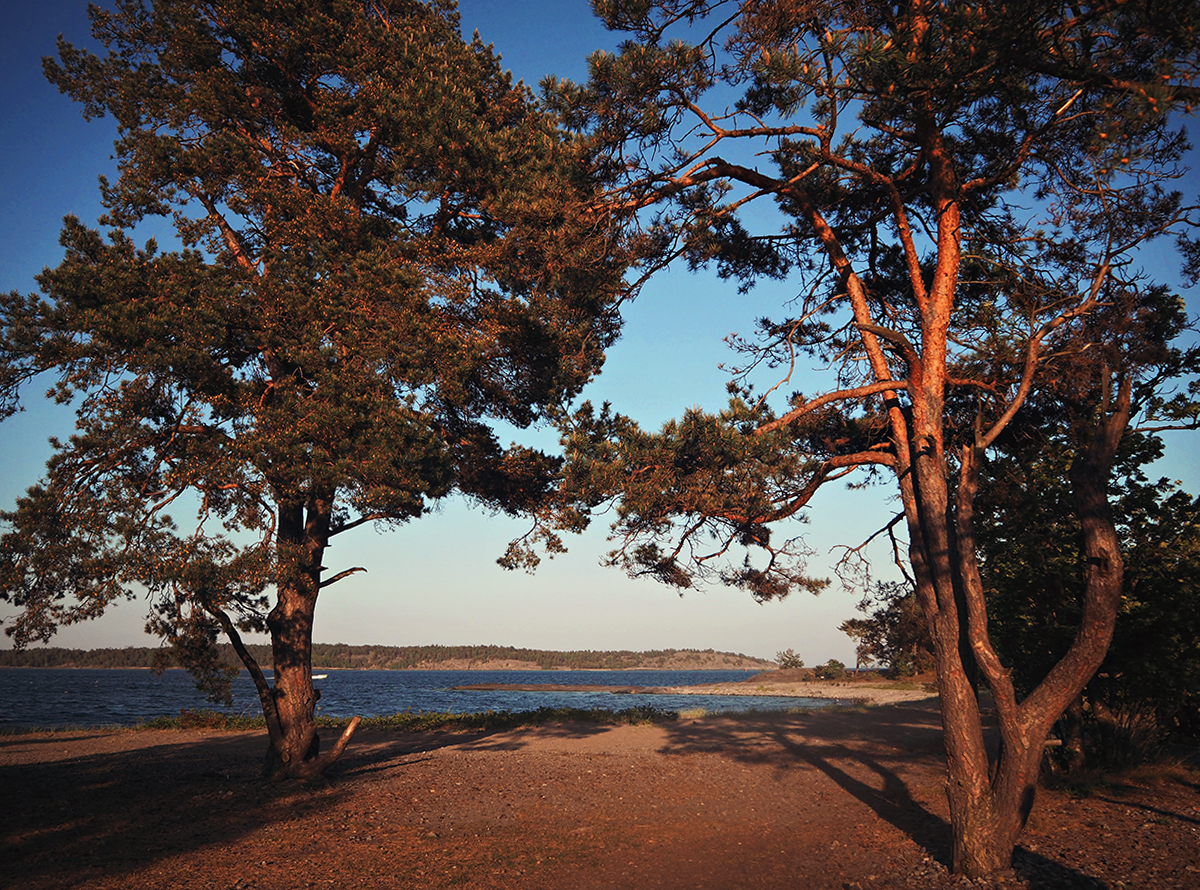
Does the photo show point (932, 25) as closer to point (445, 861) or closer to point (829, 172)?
point (829, 172)

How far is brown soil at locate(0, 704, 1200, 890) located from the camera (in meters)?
6.42

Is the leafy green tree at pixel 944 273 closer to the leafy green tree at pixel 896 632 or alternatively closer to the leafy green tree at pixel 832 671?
the leafy green tree at pixel 896 632

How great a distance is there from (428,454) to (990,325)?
24.2 ft

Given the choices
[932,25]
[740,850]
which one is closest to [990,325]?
[932,25]

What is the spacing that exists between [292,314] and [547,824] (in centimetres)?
780

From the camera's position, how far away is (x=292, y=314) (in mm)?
9422

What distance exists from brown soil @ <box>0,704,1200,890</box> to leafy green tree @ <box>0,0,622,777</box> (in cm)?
208

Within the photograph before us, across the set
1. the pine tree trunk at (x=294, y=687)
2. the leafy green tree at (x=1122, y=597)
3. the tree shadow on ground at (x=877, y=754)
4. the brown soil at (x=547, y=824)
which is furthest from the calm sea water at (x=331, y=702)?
the leafy green tree at (x=1122, y=597)

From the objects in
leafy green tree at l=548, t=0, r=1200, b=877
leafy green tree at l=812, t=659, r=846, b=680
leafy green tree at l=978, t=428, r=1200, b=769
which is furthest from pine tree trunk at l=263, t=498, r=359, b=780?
leafy green tree at l=812, t=659, r=846, b=680

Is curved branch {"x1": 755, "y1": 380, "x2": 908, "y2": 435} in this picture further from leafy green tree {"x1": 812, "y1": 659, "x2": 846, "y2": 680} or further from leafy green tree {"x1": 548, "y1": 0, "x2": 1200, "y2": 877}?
leafy green tree {"x1": 812, "y1": 659, "x2": 846, "y2": 680}

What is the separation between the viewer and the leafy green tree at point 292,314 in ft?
28.5

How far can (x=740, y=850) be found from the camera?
7.59 metres

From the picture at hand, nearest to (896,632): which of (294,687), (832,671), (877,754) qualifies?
(877,754)

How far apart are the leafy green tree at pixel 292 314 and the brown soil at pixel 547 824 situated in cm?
208
